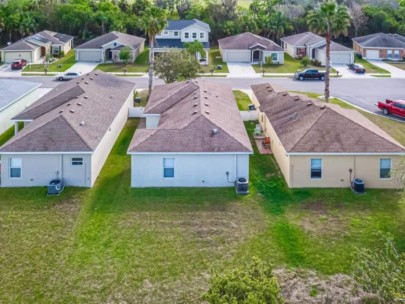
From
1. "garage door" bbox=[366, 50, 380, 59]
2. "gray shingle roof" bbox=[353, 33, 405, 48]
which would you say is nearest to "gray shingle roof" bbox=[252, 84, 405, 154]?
"garage door" bbox=[366, 50, 380, 59]

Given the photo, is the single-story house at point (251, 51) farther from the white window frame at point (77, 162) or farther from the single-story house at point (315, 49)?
the white window frame at point (77, 162)

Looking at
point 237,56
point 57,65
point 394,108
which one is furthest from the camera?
point 237,56

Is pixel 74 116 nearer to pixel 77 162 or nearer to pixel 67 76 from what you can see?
pixel 77 162

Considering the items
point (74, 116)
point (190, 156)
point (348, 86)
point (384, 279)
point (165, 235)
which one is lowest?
point (165, 235)

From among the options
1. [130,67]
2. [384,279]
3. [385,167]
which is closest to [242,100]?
[385,167]

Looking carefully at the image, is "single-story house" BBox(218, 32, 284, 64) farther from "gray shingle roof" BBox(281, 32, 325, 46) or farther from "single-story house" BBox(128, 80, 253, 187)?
"single-story house" BBox(128, 80, 253, 187)

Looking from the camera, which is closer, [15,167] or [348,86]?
[15,167]

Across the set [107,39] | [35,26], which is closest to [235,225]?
[107,39]
